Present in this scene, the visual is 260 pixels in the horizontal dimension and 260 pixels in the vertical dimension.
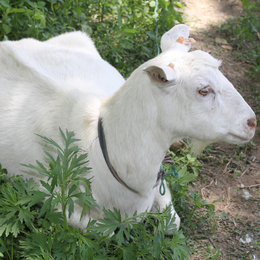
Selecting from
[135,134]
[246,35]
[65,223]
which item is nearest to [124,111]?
[135,134]

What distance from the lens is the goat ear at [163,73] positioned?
1888 millimetres

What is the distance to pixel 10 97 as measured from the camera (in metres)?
2.76

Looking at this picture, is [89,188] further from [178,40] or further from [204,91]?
[178,40]

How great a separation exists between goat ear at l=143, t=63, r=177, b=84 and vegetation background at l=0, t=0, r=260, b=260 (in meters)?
0.56

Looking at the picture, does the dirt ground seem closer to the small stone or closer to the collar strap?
the small stone

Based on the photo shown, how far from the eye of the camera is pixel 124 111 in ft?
7.04

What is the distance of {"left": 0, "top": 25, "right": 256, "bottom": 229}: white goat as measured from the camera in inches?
79.7

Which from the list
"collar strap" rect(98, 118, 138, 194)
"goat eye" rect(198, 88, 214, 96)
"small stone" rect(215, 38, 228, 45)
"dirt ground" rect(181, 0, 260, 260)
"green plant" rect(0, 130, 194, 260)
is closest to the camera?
"green plant" rect(0, 130, 194, 260)

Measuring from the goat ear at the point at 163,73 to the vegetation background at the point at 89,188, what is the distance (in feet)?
1.85

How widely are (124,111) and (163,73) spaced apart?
38 cm

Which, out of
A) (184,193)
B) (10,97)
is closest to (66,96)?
(10,97)

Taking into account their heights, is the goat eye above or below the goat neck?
above

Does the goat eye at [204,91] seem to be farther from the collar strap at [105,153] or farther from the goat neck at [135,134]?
the collar strap at [105,153]

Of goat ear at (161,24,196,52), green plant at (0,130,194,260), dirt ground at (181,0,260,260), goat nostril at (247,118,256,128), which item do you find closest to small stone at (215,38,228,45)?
dirt ground at (181,0,260,260)
